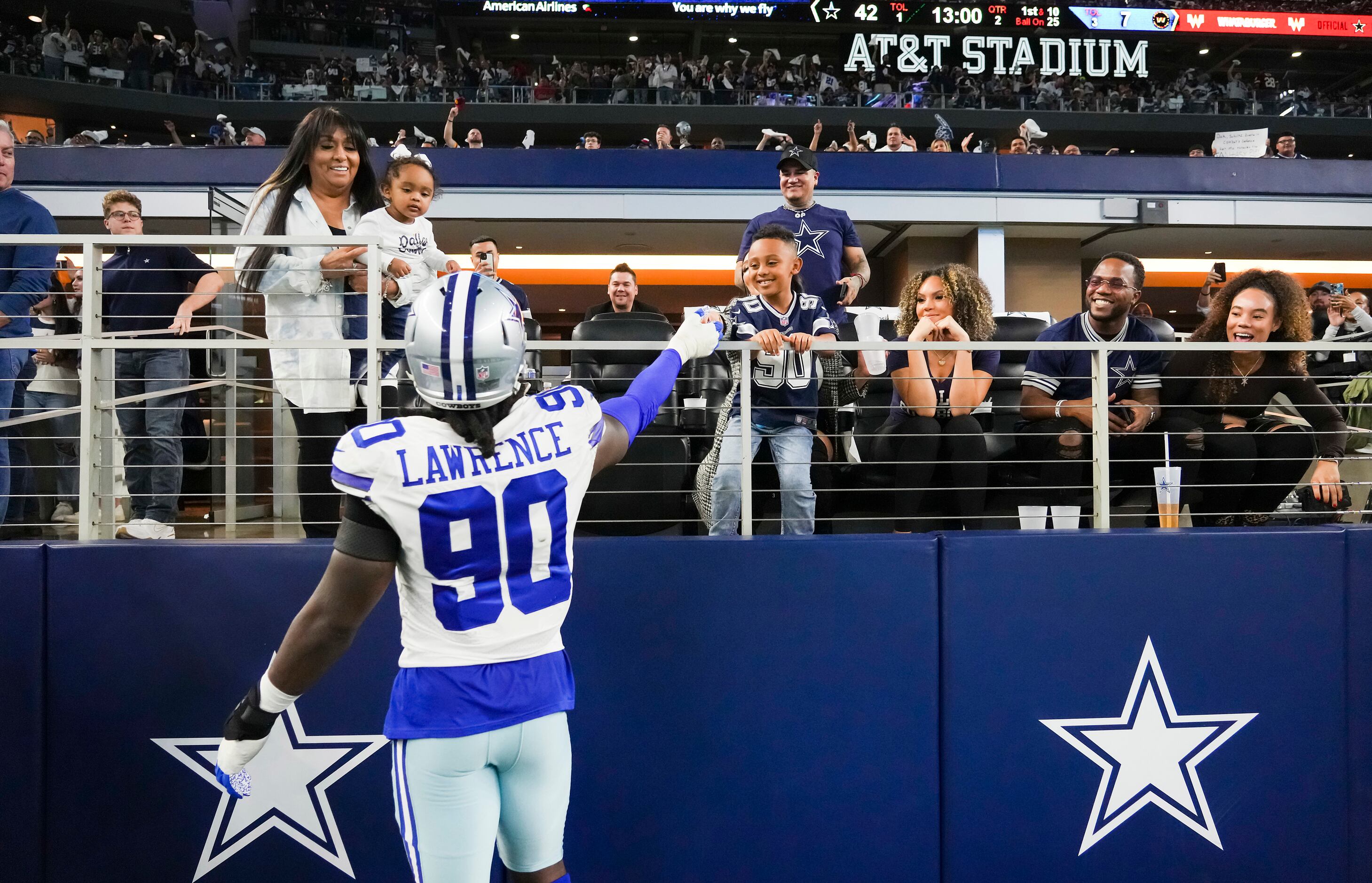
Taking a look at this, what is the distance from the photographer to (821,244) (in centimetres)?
425

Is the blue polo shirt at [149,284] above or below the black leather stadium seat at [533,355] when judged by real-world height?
above

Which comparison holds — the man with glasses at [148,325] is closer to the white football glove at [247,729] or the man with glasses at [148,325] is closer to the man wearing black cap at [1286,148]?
the white football glove at [247,729]

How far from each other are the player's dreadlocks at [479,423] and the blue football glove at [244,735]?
0.74 meters

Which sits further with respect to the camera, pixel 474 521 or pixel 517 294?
pixel 517 294

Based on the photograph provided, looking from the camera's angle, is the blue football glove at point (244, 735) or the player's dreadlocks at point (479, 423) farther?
the blue football glove at point (244, 735)

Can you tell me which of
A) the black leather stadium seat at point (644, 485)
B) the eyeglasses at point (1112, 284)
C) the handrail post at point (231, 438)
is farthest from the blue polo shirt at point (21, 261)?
the eyeglasses at point (1112, 284)

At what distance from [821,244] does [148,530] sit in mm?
3097

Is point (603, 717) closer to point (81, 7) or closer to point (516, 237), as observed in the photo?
point (516, 237)

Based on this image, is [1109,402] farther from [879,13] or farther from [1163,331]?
[879,13]

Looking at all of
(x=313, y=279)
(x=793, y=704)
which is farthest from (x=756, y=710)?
(x=313, y=279)

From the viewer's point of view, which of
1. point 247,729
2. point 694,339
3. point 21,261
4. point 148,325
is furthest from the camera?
point 148,325

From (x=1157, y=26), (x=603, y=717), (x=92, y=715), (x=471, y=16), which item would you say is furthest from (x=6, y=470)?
(x=1157, y=26)

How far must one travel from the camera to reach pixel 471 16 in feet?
82.8

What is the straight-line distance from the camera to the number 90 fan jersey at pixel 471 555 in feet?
5.63
